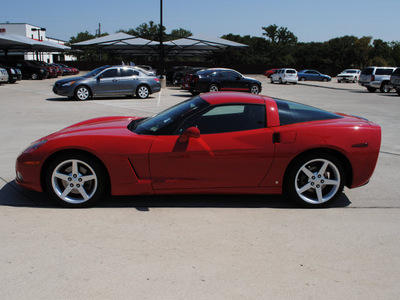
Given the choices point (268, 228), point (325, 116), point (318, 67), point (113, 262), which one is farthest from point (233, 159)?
point (318, 67)

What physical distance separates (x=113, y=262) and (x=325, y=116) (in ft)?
10.2

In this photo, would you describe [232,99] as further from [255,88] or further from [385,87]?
[385,87]

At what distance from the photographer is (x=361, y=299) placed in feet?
9.49

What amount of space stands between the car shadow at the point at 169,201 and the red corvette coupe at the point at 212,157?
22cm

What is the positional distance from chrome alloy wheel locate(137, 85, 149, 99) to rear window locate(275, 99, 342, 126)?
14201 millimetres

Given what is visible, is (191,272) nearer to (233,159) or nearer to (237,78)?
(233,159)

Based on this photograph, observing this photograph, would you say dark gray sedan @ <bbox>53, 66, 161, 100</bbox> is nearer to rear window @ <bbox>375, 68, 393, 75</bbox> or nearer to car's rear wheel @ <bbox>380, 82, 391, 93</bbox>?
car's rear wheel @ <bbox>380, 82, 391, 93</bbox>

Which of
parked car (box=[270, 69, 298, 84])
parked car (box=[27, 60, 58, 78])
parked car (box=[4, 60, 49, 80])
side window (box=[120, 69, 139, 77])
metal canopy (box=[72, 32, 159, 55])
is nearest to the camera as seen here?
side window (box=[120, 69, 139, 77])

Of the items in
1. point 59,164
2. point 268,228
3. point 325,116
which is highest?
point 325,116

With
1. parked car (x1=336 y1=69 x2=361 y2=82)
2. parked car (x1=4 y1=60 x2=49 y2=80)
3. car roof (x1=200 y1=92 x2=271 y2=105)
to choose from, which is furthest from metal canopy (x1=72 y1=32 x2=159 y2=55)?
car roof (x1=200 y1=92 x2=271 y2=105)

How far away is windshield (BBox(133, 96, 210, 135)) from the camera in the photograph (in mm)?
4676

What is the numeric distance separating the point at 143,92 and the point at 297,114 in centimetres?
1448

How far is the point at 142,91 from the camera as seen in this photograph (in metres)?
18.7

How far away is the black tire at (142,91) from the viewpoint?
1861cm
